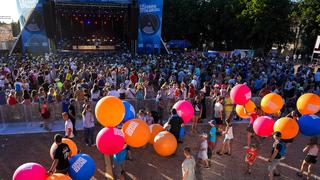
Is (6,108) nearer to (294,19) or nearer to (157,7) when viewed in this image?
(157,7)

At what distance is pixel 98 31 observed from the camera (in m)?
37.2

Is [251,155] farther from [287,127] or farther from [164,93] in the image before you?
[164,93]

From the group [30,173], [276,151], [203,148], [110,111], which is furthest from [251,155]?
[30,173]

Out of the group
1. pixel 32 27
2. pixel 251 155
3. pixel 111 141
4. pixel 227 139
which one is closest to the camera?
pixel 111 141

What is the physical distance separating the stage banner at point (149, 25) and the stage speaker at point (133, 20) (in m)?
0.41

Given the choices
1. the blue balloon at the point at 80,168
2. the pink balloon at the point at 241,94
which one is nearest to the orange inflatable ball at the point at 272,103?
the pink balloon at the point at 241,94

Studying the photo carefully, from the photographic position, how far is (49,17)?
23.6 meters

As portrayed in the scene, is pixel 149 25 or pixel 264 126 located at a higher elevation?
pixel 149 25

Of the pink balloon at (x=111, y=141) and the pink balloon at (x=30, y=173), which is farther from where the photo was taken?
the pink balloon at (x=111, y=141)

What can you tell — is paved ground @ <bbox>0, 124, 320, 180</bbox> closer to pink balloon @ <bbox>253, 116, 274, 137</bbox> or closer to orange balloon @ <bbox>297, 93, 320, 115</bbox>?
pink balloon @ <bbox>253, 116, 274, 137</bbox>

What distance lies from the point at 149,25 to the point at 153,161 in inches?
766

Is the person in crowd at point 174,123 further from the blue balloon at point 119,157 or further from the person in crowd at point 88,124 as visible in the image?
the person in crowd at point 88,124

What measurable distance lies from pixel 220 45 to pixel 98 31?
730 inches

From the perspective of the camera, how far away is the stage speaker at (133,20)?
24.5 m
